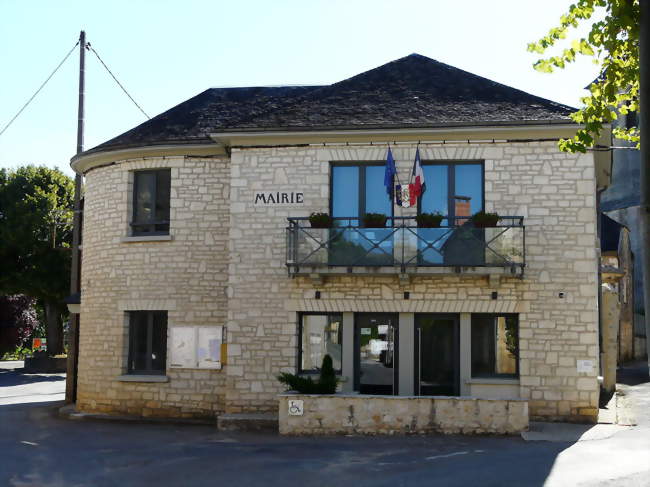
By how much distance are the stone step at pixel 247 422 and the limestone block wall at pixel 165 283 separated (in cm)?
138

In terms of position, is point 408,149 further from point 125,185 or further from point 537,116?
point 125,185

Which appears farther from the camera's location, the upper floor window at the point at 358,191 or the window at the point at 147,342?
the window at the point at 147,342

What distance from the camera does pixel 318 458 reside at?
38.7 feet

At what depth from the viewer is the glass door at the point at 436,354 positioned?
51.2ft

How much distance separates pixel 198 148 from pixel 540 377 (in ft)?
28.1

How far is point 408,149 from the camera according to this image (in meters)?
15.9

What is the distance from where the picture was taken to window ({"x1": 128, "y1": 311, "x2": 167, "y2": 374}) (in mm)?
17406

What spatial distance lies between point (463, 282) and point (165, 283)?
6.44 metres

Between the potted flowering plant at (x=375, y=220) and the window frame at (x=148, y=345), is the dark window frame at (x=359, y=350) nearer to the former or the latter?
the potted flowering plant at (x=375, y=220)

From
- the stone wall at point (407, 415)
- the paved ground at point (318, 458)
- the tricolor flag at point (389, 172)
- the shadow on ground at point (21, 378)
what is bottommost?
the shadow on ground at point (21, 378)

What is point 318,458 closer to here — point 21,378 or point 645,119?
point 645,119

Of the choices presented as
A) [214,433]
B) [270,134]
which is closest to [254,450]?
[214,433]

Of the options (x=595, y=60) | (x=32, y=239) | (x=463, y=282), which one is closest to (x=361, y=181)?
(x=463, y=282)

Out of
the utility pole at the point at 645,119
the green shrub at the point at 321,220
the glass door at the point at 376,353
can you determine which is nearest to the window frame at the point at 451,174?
the green shrub at the point at 321,220
